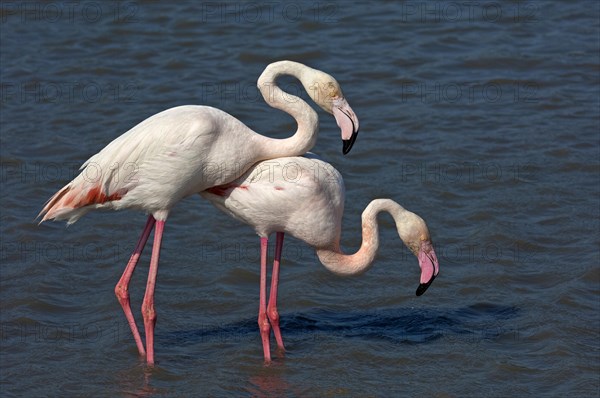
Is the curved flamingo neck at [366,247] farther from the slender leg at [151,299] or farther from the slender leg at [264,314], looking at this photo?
the slender leg at [151,299]

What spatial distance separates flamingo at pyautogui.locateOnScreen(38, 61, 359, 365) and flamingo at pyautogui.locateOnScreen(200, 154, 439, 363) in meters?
0.15

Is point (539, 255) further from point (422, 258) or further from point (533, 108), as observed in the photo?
point (533, 108)

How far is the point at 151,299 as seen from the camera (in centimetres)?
814

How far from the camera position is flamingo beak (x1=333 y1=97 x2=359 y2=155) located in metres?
7.77

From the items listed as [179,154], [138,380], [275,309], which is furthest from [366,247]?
[138,380]

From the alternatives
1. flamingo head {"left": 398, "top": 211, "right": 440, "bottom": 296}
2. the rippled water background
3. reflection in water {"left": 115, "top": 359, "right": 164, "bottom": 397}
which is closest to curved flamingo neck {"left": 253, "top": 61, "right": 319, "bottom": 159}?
flamingo head {"left": 398, "top": 211, "right": 440, "bottom": 296}

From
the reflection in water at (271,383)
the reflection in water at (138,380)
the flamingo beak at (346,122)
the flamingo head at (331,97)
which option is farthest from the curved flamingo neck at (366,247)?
the reflection in water at (138,380)

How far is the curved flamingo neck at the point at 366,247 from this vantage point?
8.11 metres

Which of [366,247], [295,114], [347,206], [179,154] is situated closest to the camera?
[179,154]

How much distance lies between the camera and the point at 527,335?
8422 millimetres

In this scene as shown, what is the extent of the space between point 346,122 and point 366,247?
1016 mm

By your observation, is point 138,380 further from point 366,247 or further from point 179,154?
point 366,247

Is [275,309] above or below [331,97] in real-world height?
below

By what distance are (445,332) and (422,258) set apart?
80cm
